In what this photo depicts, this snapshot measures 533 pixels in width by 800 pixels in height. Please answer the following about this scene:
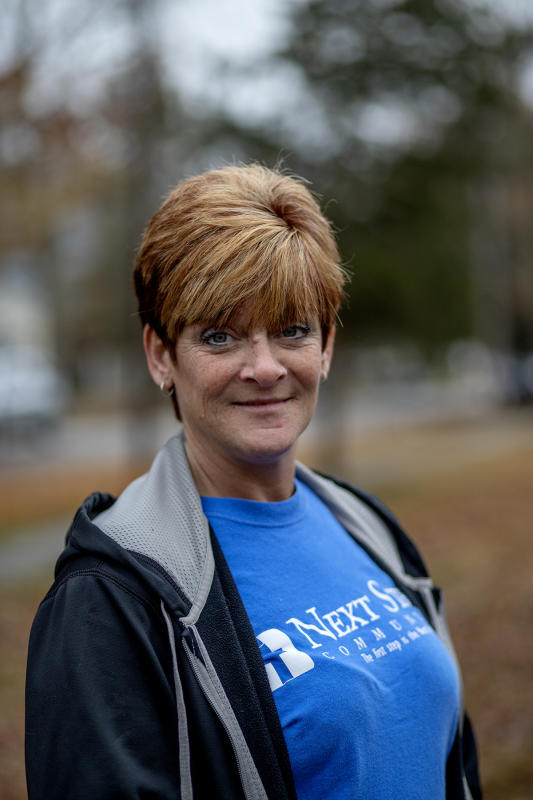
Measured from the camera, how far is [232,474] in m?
1.88

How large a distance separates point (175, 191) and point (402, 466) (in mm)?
13950

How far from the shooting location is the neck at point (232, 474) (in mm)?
1878

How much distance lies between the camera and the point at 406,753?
1.75 meters

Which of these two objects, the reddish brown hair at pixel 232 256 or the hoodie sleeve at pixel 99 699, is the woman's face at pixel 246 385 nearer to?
the reddish brown hair at pixel 232 256

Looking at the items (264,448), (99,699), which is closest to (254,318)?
(264,448)

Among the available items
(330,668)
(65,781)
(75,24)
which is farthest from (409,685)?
(75,24)

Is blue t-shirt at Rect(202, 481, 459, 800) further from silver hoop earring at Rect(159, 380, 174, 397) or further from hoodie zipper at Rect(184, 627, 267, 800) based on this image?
silver hoop earring at Rect(159, 380, 174, 397)

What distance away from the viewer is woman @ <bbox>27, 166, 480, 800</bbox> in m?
1.42

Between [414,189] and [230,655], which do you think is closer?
[230,655]

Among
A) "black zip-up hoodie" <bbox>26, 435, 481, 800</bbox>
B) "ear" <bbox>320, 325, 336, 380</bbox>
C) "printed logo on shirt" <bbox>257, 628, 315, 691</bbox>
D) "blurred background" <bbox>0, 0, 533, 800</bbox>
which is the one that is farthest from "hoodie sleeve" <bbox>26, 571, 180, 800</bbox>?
"blurred background" <bbox>0, 0, 533, 800</bbox>

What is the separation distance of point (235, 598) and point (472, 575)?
629cm

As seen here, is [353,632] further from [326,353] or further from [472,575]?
[472,575]

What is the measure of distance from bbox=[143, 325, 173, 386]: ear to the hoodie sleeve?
592 mm

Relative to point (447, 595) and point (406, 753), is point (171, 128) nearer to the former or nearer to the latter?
point (447, 595)
